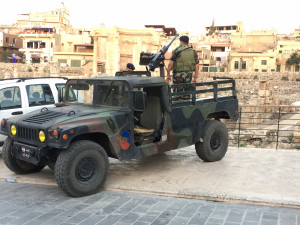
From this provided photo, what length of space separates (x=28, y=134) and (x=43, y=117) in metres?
0.37

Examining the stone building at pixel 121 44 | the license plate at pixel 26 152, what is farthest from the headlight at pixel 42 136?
the stone building at pixel 121 44

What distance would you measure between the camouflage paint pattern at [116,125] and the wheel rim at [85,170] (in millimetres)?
408

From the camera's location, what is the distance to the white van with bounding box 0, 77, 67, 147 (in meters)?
8.34

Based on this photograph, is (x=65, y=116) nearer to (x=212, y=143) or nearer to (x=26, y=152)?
(x=26, y=152)

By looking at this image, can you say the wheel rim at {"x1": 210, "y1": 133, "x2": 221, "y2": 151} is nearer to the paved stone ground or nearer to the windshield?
the paved stone ground

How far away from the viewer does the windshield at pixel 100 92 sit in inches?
251

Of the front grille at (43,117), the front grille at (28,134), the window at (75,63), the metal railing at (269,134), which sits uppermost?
the window at (75,63)

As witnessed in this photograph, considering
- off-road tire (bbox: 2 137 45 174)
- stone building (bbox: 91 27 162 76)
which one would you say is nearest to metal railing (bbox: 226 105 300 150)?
off-road tire (bbox: 2 137 45 174)

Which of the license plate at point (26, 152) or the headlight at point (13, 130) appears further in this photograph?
the headlight at point (13, 130)

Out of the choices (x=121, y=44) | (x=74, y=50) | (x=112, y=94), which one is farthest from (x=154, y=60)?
(x=74, y=50)

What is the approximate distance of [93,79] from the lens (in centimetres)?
674

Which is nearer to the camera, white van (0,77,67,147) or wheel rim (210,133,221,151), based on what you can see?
wheel rim (210,133,221,151)

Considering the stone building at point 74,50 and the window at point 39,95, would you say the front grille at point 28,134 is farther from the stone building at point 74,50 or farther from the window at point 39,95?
the stone building at point 74,50

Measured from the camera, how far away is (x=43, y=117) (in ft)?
19.8
